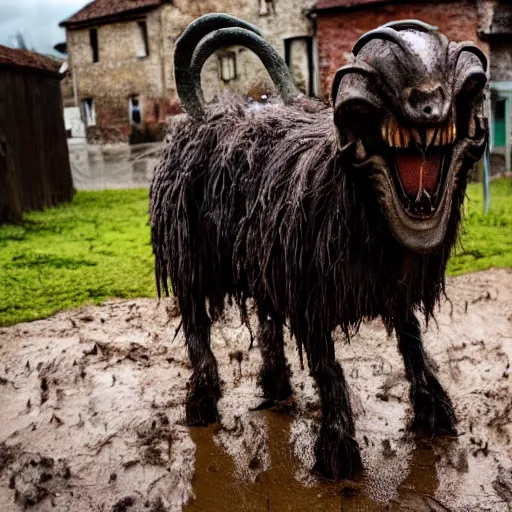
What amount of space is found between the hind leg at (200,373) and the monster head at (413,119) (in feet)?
5.68

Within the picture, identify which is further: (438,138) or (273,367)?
(273,367)

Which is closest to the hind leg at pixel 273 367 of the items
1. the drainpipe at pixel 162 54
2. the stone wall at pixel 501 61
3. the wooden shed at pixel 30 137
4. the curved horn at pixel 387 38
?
the curved horn at pixel 387 38

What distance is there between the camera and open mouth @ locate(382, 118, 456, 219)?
7.05 feet

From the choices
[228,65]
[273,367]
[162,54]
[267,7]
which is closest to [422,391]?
[273,367]

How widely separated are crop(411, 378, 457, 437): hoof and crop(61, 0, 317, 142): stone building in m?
14.7

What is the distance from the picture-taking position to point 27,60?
11586mm

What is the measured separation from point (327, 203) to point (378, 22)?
13531mm

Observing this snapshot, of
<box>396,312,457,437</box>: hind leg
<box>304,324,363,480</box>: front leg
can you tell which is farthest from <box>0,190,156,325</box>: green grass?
<box>304,324,363,480</box>: front leg

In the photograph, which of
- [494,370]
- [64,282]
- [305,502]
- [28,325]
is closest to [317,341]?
[305,502]

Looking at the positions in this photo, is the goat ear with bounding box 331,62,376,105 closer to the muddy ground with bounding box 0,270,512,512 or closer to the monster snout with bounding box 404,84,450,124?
the monster snout with bounding box 404,84,450,124

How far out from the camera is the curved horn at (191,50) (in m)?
3.38

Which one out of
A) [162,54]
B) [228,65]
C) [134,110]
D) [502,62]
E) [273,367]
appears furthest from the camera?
[134,110]

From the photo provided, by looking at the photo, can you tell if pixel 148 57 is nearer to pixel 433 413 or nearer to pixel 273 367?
pixel 273 367

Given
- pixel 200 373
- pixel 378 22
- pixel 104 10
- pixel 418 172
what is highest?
pixel 104 10
